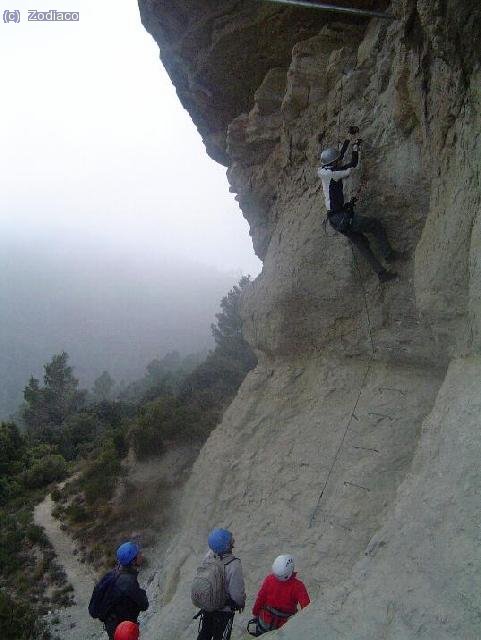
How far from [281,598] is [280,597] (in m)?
0.01

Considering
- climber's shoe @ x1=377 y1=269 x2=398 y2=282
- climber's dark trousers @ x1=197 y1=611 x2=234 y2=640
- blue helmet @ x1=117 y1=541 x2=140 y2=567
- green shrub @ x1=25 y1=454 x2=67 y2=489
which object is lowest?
green shrub @ x1=25 y1=454 x2=67 y2=489

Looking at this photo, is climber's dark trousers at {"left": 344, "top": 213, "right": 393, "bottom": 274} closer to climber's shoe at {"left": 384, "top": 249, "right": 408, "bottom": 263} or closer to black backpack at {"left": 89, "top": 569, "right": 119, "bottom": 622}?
climber's shoe at {"left": 384, "top": 249, "right": 408, "bottom": 263}

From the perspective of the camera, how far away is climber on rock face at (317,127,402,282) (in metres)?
6.02

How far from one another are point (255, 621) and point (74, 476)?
11576 millimetres

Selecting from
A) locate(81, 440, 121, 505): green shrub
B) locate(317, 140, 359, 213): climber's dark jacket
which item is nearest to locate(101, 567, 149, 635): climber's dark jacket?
locate(317, 140, 359, 213): climber's dark jacket

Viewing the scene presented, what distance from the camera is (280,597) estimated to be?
374 centimetres

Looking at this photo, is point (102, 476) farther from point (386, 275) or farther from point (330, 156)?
point (330, 156)

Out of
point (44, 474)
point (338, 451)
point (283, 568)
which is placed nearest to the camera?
point (283, 568)

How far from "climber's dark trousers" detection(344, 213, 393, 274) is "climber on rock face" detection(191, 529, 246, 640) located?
3.88 metres

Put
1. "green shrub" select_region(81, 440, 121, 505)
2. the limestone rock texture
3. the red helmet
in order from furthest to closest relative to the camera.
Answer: "green shrub" select_region(81, 440, 121, 505) < the red helmet < the limestone rock texture

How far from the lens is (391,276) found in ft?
20.2

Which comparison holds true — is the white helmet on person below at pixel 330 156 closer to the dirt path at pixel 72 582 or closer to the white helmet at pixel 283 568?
the white helmet at pixel 283 568

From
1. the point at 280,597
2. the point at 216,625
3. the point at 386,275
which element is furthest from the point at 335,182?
the point at 216,625

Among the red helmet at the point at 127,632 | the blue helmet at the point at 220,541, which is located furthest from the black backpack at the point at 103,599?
the blue helmet at the point at 220,541
